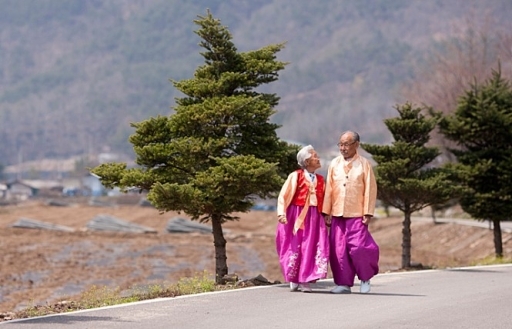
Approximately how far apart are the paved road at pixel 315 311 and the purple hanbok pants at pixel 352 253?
0.92 ft

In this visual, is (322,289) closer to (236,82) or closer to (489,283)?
(489,283)

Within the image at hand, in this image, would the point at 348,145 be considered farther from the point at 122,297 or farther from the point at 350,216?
the point at 122,297

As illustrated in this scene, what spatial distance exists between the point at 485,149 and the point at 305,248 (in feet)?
36.6

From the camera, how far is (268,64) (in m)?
17.5

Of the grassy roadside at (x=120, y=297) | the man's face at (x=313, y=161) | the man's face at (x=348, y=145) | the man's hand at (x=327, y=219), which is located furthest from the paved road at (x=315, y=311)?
the man's face at (x=348, y=145)

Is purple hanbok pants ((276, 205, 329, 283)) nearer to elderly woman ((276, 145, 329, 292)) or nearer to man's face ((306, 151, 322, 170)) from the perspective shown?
elderly woman ((276, 145, 329, 292))

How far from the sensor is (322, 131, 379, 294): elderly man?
14.2 m

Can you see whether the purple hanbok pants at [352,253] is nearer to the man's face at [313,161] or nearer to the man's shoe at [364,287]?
the man's shoe at [364,287]

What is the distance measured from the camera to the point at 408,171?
21.7 metres

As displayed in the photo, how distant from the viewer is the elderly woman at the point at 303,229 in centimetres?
1420

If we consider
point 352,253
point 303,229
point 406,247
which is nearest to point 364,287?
point 352,253

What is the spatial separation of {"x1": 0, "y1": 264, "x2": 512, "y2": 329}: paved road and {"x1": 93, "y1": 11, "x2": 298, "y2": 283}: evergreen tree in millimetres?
2263

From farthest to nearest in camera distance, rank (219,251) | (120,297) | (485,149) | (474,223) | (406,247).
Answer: (474,223), (485,149), (406,247), (219,251), (120,297)

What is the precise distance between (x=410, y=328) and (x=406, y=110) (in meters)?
11.6
